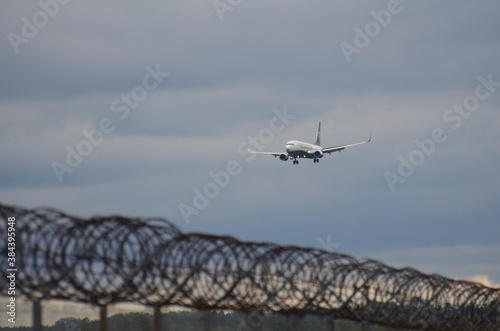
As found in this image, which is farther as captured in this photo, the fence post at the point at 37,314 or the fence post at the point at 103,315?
the fence post at the point at 103,315

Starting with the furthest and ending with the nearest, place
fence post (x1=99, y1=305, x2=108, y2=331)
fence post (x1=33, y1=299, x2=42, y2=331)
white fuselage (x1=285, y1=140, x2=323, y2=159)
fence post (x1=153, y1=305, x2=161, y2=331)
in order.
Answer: white fuselage (x1=285, y1=140, x2=323, y2=159) < fence post (x1=153, y1=305, x2=161, y2=331) < fence post (x1=99, y1=305, x2=108, y2=331) < fence post (x1=33, y1=299, x2=42, y2=331)

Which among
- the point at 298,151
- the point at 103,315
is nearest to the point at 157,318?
the point at 103,315

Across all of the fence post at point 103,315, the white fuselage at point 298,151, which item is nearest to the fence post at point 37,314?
the fence post at point 103,315

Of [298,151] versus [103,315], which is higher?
[298,151]

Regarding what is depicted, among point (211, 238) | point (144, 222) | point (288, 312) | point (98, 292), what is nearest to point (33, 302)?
point (98, 292)

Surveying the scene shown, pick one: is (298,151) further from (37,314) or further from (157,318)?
(37,314)

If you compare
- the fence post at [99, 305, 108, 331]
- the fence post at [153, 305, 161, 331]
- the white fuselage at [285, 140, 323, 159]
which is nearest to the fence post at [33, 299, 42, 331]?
the fence post at [99, 305, 108, 331]

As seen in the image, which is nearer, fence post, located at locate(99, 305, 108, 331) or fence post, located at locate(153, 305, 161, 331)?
fence post, located at locate(99, 305, 108, 331)

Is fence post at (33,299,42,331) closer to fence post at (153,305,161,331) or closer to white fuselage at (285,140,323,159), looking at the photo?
fence post at (153,305,161,331)

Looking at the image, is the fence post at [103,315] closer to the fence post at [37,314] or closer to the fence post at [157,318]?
the fence post at [157,318]

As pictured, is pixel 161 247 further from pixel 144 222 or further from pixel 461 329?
pixel 461 329

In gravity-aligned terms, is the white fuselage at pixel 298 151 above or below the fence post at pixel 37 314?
above

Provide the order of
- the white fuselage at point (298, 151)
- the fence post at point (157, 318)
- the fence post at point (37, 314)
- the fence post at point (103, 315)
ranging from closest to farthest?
the fence post at point (37, 314), the fence post at point (103, 315), the fence post at point (157, 318), the white fuselage at point (298, 151)

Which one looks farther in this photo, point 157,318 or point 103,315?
point 157,318
